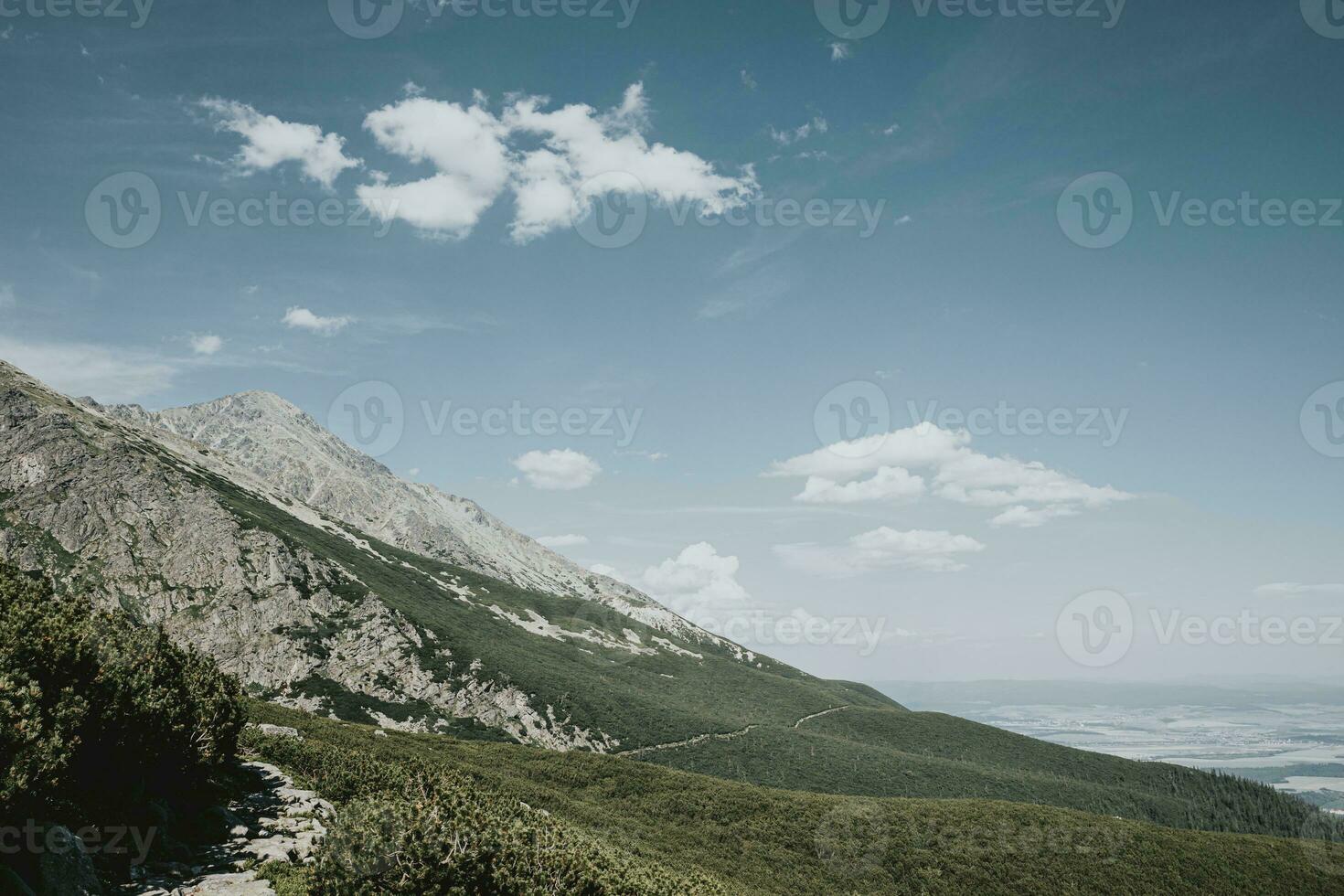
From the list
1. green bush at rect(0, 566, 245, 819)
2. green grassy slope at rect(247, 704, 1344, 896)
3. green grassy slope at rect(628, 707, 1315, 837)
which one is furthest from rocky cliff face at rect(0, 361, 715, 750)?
green bush at rect(0, 566, 245, 819)

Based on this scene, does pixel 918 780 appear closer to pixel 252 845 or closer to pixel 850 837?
pixel 850 837

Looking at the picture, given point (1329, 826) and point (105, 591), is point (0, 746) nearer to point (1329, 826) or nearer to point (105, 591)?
point (105, 591)

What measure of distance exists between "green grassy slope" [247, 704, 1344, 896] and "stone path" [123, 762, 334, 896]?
19817 mm

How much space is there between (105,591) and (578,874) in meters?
153

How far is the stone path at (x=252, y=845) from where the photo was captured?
66.9ft

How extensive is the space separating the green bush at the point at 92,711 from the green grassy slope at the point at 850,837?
26252 mm

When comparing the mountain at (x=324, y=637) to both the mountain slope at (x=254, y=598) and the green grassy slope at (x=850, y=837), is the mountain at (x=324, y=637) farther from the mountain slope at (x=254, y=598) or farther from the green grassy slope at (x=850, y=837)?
the green grassy slope at (x=850, y=837)

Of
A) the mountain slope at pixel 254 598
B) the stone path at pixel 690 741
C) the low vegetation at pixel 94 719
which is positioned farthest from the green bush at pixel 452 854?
the stone path at pixel 690 741

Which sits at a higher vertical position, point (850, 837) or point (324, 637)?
point (324, 637)

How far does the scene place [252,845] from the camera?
82.9ft

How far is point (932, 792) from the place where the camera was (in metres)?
152

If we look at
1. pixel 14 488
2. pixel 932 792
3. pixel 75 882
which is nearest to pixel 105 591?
pixel 14 488

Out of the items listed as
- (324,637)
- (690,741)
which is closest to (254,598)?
(324,637)

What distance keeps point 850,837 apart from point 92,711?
234ft
